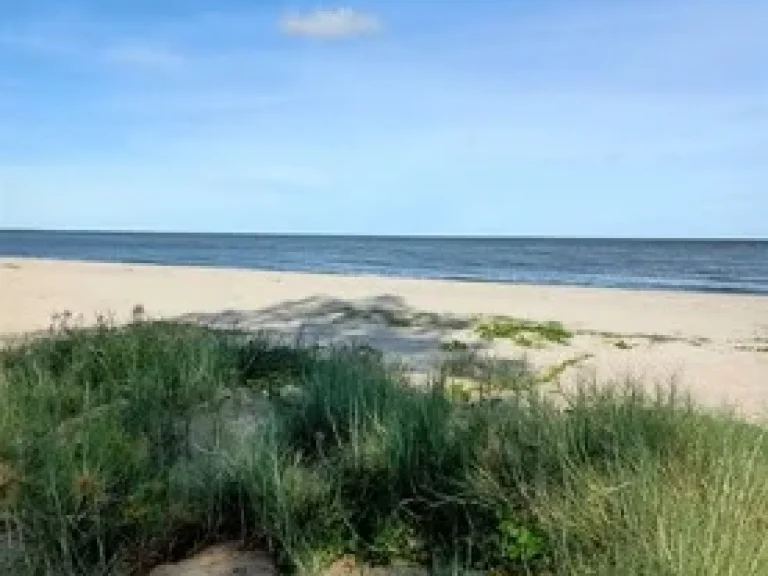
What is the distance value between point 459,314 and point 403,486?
411 inches

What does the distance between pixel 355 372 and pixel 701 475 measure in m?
2.45

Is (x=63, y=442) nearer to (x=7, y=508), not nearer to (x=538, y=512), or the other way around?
(x=7, y=508)

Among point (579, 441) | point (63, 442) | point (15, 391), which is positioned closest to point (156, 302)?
point (15, 391)

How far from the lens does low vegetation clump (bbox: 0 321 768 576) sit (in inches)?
135

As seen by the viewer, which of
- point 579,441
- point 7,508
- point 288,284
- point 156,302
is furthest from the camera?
point 288,284

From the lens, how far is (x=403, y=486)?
425 cm

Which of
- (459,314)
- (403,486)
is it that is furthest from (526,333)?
(403,486)

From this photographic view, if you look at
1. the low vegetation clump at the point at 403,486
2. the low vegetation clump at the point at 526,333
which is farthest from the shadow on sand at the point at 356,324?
the low vegetation clump at the point at 403,486

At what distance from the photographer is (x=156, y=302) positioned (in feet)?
51.2

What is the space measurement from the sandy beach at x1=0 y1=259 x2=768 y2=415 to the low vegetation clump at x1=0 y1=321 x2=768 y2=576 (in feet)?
5.54

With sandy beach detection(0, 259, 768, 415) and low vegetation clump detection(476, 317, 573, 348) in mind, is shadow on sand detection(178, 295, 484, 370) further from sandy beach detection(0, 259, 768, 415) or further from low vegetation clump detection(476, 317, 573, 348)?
low vegetation clump detection(476, 317, 573, 348)

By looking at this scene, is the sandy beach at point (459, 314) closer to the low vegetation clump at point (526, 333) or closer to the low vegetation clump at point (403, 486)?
the low vegetation clump at point (526, 333)

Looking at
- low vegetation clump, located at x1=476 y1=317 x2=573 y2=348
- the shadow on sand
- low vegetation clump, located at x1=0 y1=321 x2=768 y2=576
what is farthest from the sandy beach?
low vegetation clump, located at x1=0 y1=321 x2=768 y2=576

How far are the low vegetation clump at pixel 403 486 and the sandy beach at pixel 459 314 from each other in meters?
1.69
